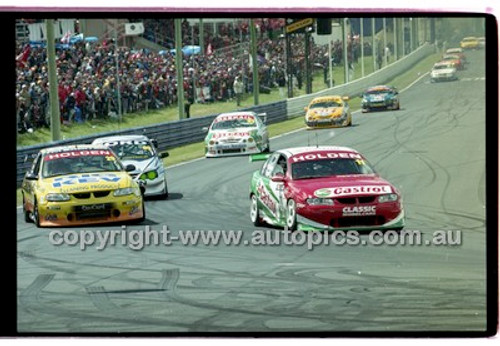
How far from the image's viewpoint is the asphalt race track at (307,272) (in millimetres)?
6840

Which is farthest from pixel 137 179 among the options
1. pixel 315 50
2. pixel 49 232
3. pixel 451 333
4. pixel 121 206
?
pixel 451 333

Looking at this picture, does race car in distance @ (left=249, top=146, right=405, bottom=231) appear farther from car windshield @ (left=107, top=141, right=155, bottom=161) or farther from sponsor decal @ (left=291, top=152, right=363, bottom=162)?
car windshield @ (left=107, top=141, right=155, bottom=161)

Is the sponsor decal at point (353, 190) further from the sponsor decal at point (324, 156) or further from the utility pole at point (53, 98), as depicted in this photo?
the utility pole at point (53, 98)

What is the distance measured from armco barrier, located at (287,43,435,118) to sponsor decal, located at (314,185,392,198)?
0.61 m

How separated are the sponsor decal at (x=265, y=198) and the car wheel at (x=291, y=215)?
14 cm

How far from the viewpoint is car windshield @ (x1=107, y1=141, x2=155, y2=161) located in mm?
7633

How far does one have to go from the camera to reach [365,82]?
7.76 meters

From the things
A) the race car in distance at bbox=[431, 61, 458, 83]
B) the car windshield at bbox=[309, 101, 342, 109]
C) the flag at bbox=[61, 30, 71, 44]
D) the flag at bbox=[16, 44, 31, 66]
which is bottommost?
the car windshield at bbox=[309, 101, 342, 109]

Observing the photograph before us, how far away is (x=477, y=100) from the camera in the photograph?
22.5ft

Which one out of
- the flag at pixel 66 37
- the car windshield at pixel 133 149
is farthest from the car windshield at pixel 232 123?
the flag at pixel 66 37

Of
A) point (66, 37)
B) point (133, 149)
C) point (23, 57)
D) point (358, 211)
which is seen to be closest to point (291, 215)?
point (358, 211)

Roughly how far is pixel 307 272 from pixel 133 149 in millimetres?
1573

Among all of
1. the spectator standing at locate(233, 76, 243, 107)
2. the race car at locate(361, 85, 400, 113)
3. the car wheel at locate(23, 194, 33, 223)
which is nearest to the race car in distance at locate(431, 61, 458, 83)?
the race car at locate(361, 85, 400, 113)

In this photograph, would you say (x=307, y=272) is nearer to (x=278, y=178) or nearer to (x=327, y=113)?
(x=278, y=178)
